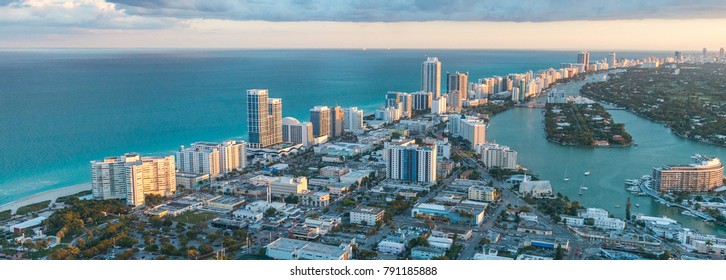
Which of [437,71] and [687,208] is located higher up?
[437,71]

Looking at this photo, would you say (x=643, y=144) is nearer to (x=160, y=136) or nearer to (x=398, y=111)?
(x=398, y=111)

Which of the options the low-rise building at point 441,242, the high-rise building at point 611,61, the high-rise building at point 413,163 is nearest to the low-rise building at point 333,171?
the high-rise building at point 413,163

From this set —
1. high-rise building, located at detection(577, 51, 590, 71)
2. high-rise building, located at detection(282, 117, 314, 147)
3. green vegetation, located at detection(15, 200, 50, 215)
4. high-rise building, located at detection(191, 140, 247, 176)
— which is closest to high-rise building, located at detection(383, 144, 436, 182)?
high-rise building, located at detection(191, 140, 247, 176)

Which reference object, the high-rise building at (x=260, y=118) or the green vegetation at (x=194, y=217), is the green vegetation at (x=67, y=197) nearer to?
the green vegetation at (x=194, y=217)

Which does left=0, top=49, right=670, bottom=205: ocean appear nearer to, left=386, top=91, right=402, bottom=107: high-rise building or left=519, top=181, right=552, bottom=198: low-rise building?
left=386, top=91, right=402, bottom=107: high-rise building

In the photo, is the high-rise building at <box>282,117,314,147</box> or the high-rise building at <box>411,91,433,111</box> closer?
the high-rise building at <box>282,117,314,147</box>

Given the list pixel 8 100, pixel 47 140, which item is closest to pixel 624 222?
pixel 47 140

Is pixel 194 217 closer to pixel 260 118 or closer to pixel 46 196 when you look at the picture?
pixel 46 196
